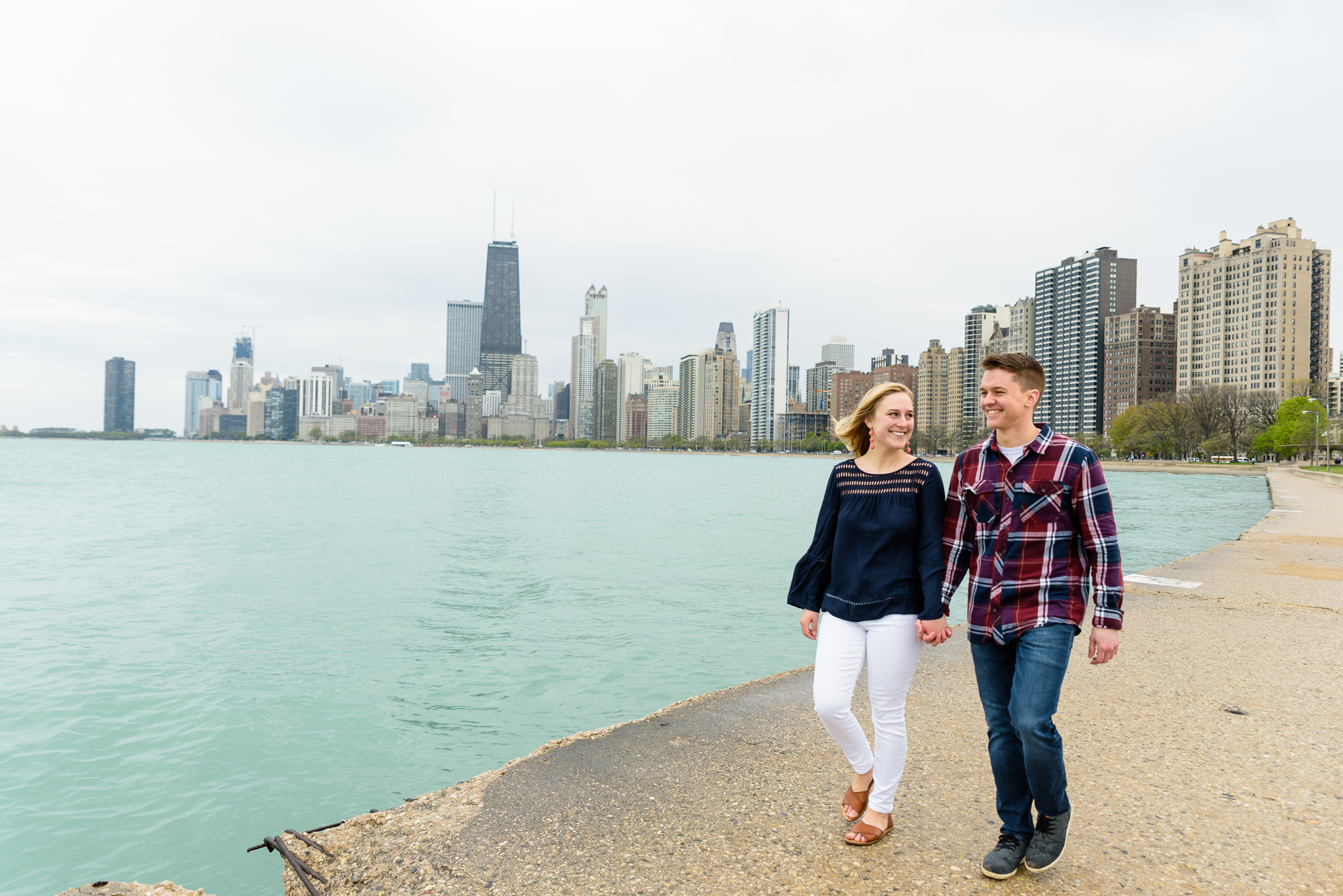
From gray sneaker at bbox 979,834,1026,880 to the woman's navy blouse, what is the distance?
995 millimetres

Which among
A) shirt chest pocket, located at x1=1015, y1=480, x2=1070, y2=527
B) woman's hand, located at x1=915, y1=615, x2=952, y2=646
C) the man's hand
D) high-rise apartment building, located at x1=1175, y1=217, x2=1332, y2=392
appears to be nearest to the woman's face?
shirt chest pocket, located at x1=1015, y1=480, x2=1070, y2=527

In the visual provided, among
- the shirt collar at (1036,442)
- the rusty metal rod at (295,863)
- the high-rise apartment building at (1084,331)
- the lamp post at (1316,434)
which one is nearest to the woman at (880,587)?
the shirt collar at (1036,442)

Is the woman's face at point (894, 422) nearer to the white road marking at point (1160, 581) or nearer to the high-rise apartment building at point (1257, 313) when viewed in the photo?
the white road marking at point (1160, 581)

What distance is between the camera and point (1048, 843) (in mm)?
3219

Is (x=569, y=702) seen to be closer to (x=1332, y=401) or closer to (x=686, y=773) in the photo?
(x=686, y=773)

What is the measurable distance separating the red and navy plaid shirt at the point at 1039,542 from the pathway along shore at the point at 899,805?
1.13m

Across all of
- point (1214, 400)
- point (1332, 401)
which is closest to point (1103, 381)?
point (1332, 401)

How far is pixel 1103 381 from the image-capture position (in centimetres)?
17700

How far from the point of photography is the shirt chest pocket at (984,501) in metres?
3.26

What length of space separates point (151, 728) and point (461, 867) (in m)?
7.02

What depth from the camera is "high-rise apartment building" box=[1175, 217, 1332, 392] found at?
469 feet

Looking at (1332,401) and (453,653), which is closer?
(453,653)

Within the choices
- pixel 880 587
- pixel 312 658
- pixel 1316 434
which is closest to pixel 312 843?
pixel 880 587

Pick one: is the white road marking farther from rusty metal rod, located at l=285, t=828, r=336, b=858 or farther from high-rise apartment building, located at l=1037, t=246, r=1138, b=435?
high-rise apartment building, located at l=1037, t=246, r=1138, b=435
